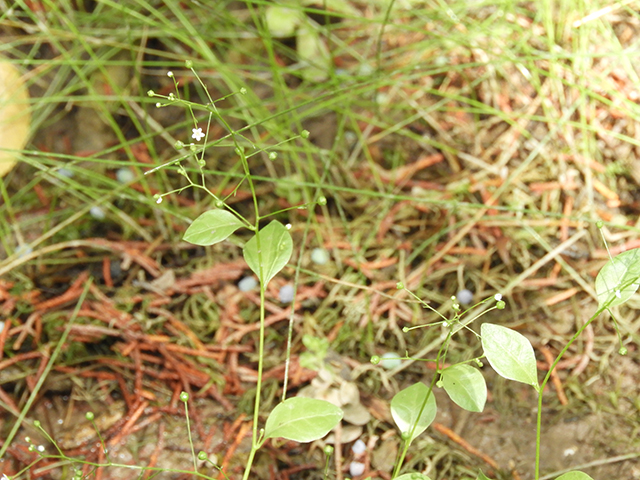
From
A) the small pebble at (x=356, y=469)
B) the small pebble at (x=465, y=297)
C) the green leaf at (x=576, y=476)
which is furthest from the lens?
the small pebble at (x=465, y=297)

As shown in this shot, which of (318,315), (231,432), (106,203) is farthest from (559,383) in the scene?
(106,203)

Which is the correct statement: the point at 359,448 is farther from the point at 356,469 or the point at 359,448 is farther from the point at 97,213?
the point at 97,213

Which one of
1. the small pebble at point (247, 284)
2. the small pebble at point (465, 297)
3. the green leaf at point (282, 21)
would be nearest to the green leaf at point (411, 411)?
Answer: the small pebble at point (465, 297)

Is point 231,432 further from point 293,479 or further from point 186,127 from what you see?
point 186,127

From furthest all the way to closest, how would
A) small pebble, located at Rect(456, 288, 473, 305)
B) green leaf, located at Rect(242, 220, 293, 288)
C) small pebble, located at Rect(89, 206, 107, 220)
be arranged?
small pebble, located at Rect(89, 206, 107, 220) → small pebble, located at Rect(456, 288, 473, 305) → green leaf, located at Rect(242, 220, 293, 288)

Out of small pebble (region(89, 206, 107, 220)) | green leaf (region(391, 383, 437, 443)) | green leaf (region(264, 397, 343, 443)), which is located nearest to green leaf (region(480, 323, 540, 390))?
green leaf (region(391, 383, 437, 443))

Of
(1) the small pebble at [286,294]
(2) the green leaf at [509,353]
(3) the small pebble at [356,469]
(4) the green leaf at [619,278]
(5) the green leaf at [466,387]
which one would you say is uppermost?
(4) the green leaf at [619,278]

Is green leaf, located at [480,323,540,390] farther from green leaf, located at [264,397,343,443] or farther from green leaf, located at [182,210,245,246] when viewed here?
green leaf, located at [182,210,245,246]

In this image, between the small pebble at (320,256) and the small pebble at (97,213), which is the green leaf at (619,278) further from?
the small pebble at (97,213)
